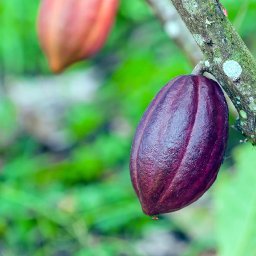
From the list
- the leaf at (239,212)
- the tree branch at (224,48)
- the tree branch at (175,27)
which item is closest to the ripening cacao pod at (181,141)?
the tree branch at (224,48)

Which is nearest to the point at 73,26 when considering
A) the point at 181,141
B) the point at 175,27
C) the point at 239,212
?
the point at 175,27

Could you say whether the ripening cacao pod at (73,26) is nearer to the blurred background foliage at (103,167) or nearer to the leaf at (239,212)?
the blurred background foliage at (103,167)

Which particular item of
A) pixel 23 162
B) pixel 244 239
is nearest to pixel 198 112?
pixel 244 239

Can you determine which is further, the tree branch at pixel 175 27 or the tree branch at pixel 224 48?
the tree branch at pixel 175 27

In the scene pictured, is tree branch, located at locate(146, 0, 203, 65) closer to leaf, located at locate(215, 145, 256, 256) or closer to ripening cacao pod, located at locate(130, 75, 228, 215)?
leaf, located at locate(215, 145, 256, 256)

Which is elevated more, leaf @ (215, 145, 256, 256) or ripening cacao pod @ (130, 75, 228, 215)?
ripening cacao pod @ (130, 75, 228, 215)

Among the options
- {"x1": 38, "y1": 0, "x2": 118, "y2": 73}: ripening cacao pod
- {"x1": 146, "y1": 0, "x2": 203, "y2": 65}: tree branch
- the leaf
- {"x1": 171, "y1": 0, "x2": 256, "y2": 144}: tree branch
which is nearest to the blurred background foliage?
the leaf

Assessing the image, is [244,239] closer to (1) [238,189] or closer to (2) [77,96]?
(1) [238,189]
